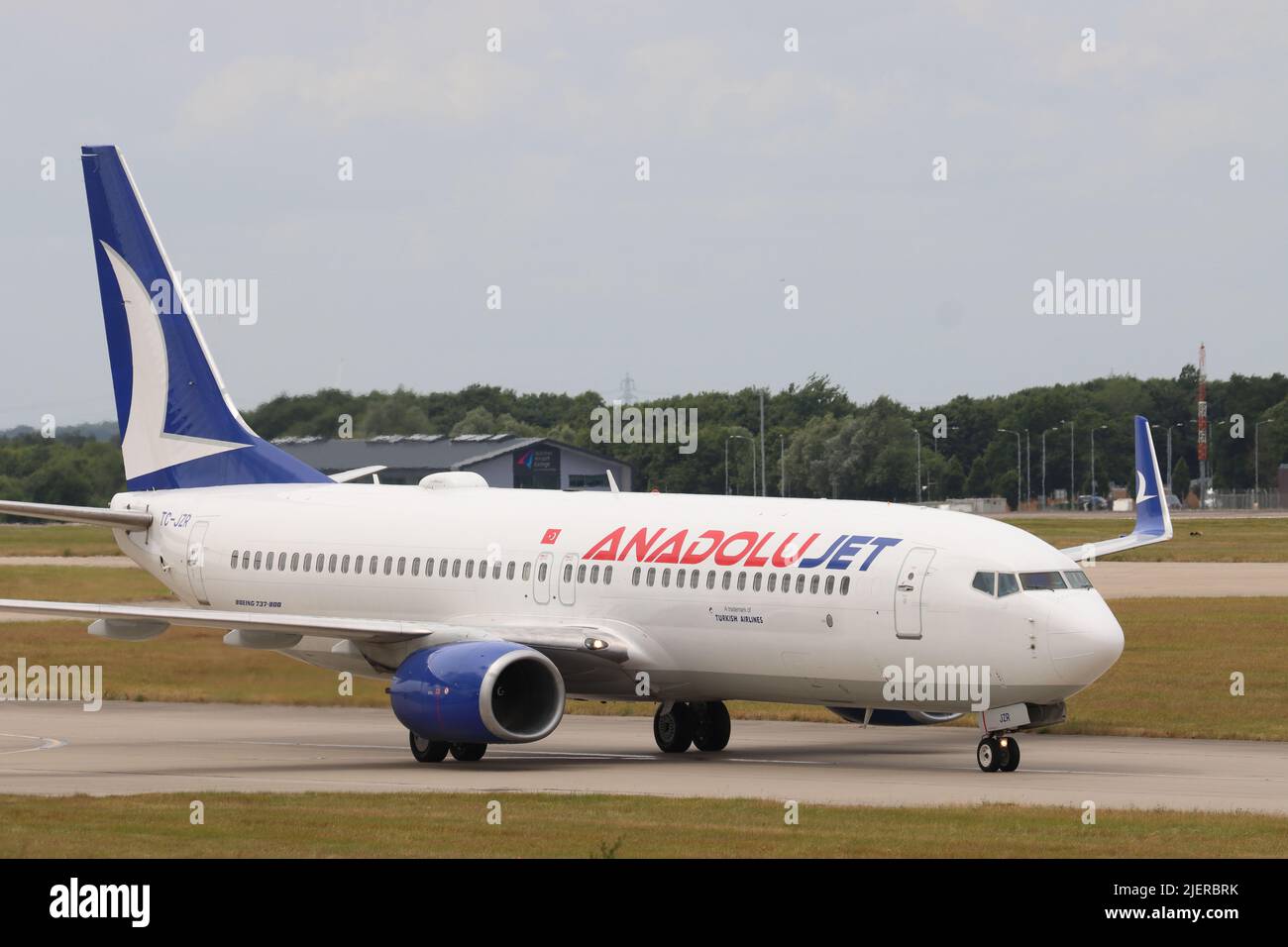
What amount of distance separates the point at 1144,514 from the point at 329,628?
710 inches

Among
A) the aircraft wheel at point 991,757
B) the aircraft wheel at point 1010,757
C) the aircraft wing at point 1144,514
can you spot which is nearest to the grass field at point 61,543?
the aircraft wing at point 1144,514

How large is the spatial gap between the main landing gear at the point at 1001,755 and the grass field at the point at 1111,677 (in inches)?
271

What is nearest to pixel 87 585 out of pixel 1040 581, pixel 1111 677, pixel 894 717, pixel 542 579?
pixel 542 579

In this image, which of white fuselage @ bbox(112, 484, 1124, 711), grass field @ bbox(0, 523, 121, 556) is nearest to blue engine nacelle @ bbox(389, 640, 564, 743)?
white fuselage @ bbox(112, 484, 1124, 711)

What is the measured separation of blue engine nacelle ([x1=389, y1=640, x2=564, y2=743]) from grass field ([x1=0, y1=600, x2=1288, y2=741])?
Answer: 643cm

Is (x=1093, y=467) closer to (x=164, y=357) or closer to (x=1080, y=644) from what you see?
(x=164, y=357)

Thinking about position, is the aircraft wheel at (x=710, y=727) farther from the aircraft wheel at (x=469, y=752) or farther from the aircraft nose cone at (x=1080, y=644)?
the aircraft nose cone at (x=1080, y=644)

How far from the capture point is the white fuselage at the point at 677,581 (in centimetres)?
2931

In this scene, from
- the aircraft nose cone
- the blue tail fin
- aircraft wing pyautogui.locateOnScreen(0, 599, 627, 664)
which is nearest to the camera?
the aircraft nose cone

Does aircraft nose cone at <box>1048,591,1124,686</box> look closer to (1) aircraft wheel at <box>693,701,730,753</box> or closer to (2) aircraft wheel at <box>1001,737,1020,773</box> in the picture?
(2) aircraft wheel at <box>1001,737,1020,773</box>

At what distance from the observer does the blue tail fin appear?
39.7 metres
